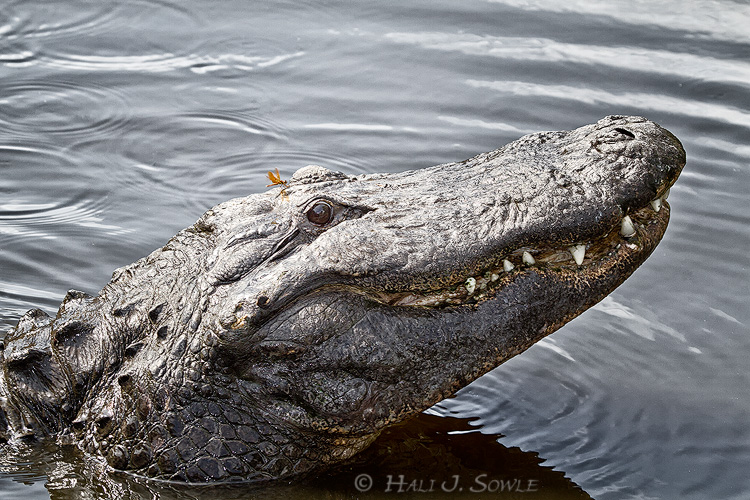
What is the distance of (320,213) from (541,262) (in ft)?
3.14

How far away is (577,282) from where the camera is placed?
3.63 metres

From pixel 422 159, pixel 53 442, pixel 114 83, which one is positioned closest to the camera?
pixel 53 442

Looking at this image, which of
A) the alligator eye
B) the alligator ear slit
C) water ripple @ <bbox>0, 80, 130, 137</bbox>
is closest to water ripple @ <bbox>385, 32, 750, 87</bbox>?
water ripple @ <bbox>0, 80, 130, 137</bbox>

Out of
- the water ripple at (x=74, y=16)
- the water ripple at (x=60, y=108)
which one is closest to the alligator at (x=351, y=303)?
the water ripple at (x=60, y=108)

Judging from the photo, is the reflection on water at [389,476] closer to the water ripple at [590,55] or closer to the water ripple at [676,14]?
the water ripple at [590,55]

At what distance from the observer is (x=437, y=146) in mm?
7234

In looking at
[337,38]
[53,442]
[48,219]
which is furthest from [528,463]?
[337,38]

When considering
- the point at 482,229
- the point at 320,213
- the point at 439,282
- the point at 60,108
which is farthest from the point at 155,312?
the point at 60,108

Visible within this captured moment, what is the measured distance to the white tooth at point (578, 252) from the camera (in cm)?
360

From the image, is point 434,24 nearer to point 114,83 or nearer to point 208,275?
point 114,83

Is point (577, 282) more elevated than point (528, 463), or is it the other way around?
point (577, 282)

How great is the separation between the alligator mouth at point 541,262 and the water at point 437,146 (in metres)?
1.02

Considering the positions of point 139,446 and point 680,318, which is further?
point 680,318

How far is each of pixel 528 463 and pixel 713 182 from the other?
335 centimetres
